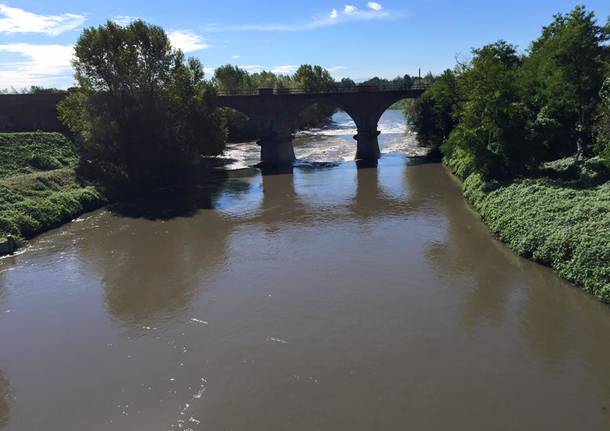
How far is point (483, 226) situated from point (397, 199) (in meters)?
10.0

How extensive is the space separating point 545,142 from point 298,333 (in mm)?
26626

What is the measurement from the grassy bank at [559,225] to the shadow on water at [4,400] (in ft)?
73.3

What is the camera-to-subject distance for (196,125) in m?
51.4

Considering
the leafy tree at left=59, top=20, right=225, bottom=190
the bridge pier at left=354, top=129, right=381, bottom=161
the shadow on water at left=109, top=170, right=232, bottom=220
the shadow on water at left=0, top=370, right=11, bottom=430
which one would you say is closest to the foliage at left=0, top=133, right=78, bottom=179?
the leafy tree at left=59, top=20, right=225, bottom=190

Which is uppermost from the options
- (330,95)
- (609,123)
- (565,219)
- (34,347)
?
(330,95)

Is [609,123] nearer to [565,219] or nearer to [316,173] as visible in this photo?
[565,219]

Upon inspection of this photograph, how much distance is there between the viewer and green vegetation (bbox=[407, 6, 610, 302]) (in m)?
25.5

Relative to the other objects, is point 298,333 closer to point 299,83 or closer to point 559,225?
point 559,225

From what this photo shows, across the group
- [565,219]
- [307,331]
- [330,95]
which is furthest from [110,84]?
[565,219]

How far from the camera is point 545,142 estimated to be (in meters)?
36.1

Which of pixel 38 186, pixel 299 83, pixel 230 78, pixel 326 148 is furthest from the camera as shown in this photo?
pixel 299 83

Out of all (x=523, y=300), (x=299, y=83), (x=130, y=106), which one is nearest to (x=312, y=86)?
(x=299, y=83)

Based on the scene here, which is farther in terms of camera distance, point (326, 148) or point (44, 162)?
point (326, 148)

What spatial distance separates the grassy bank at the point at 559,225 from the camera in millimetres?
21391
